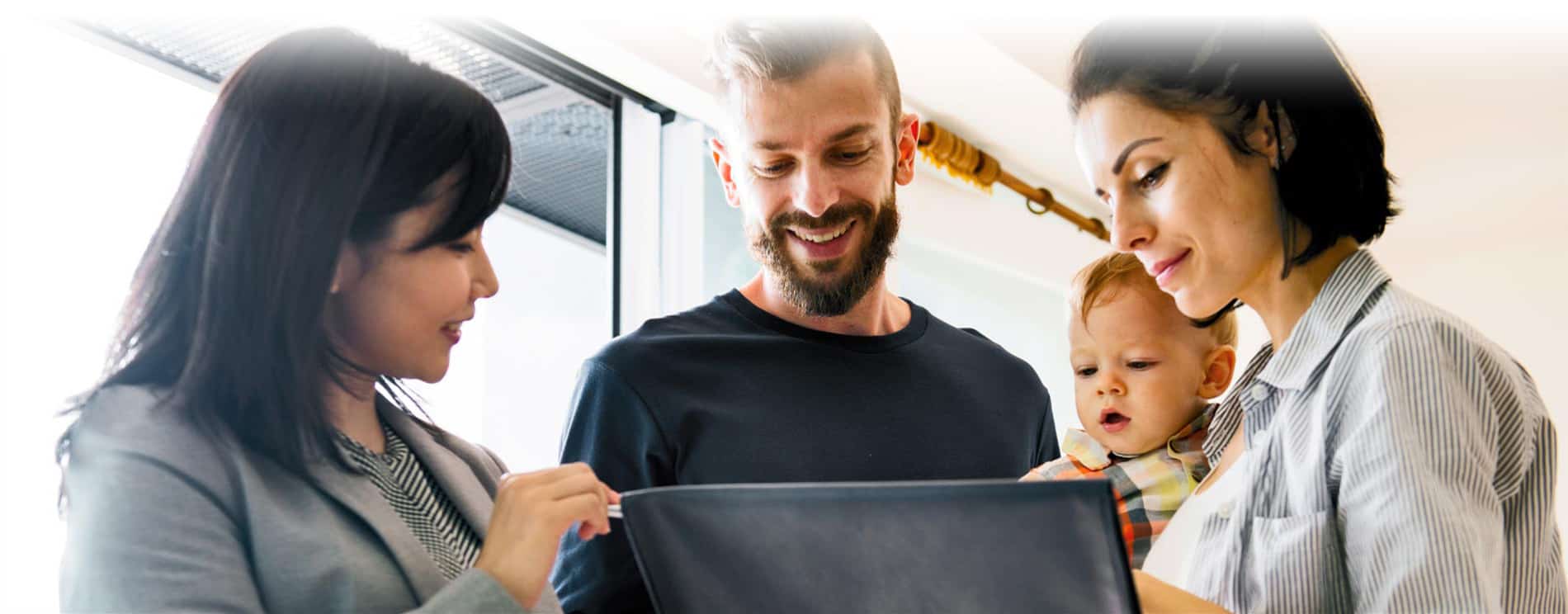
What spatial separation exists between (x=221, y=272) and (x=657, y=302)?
6.57 feet

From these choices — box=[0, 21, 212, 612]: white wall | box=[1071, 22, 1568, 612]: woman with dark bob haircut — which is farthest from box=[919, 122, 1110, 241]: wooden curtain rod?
box=[1071, 22, 1568, 612]: woman with dark bob haircut

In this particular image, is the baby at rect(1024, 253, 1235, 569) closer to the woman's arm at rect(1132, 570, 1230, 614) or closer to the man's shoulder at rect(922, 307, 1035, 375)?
the man's shoulder at rect(922, 307, 1035, 375)

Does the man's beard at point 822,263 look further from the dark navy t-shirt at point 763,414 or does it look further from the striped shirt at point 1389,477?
the striped shirt at point 1389,477

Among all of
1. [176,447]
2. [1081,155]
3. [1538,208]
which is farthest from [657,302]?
[1538,208]

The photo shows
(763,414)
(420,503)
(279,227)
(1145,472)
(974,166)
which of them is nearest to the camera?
(279,227)

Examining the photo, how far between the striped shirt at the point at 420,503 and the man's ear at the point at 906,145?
736 mm

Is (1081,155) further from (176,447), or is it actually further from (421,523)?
(176,447)

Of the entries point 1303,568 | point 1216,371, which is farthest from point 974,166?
point 1303,568

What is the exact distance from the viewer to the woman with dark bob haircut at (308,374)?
86cm

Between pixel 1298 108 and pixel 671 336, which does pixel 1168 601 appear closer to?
pixel 1298 108

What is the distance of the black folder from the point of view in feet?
2.60

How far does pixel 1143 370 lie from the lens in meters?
1.79

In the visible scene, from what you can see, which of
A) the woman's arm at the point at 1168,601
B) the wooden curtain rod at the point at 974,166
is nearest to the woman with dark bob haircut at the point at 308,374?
the woman's arm at the point at 1168,601

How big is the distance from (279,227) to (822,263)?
2.22 feet
